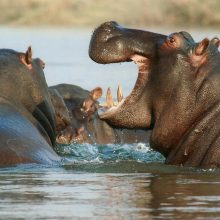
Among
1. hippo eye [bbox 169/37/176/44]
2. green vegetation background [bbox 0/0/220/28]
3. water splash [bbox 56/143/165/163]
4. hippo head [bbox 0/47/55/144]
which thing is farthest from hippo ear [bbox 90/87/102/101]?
green vegetation background [bbox 0/0/220/28]

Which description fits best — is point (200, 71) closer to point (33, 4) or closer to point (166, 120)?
point (166, 120)

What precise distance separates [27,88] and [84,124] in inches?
152

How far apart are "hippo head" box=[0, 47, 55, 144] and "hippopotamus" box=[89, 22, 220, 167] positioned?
1138 mm

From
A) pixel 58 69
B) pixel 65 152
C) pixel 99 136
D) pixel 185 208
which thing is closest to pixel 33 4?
pixel 58 69

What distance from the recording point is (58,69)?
27375mm

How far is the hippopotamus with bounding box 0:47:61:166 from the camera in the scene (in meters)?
9.75

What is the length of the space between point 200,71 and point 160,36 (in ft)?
1.49

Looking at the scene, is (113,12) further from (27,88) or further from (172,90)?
(172,90)

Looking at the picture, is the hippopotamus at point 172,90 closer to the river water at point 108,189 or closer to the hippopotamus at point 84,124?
the river water at point 108,189

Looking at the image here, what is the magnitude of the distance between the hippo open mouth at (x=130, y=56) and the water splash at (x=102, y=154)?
29.4 inches

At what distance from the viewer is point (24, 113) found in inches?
428

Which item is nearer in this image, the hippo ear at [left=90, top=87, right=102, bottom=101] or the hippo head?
the hippo head

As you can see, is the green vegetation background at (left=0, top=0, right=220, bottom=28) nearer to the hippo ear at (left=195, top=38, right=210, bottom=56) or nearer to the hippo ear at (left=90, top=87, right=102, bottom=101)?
the hippo ear at (left=90, top=87, right=102, bottom=101)

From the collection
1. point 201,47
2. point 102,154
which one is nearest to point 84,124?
point 102,154
